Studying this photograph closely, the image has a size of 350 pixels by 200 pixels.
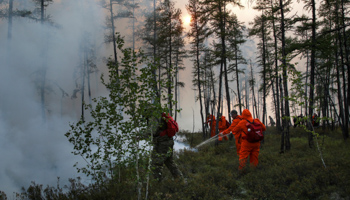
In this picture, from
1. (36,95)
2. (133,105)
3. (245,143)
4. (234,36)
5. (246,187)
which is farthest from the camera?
(234,36)

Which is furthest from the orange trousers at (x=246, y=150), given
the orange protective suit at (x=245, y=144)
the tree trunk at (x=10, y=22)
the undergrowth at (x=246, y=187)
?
the tree trunk at (x=10, y=22)

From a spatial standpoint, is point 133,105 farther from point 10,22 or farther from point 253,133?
point 10,22

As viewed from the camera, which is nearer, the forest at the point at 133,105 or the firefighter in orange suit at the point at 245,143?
the forest at the point at 133,105

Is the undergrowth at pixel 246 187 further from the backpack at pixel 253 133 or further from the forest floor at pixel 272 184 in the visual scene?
the backpack at pixel 253 133

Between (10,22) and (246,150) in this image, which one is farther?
(10,22)

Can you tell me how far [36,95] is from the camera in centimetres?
900

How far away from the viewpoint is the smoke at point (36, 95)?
257 inches

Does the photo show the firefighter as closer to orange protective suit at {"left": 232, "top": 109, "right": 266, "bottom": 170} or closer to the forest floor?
orange protective suit at {"left": 232, "top": 109, "right": 266, "bottom": 170}

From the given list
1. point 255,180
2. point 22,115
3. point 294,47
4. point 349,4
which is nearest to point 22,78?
point 22,115

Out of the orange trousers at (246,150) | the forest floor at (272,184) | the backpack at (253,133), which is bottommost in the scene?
the forest floor at (272,184)

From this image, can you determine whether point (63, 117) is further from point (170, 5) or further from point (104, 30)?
point (170, 5)

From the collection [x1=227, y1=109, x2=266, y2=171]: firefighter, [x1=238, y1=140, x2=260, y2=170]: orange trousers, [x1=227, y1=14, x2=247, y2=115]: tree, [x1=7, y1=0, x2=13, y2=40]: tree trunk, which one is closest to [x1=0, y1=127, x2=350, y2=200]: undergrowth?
[x1=238, y1=140, x2=260, y2=170]: orange trousers

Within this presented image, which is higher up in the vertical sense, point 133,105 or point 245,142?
point 133,105

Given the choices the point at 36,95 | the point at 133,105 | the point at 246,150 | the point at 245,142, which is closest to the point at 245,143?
the point at 245,142
